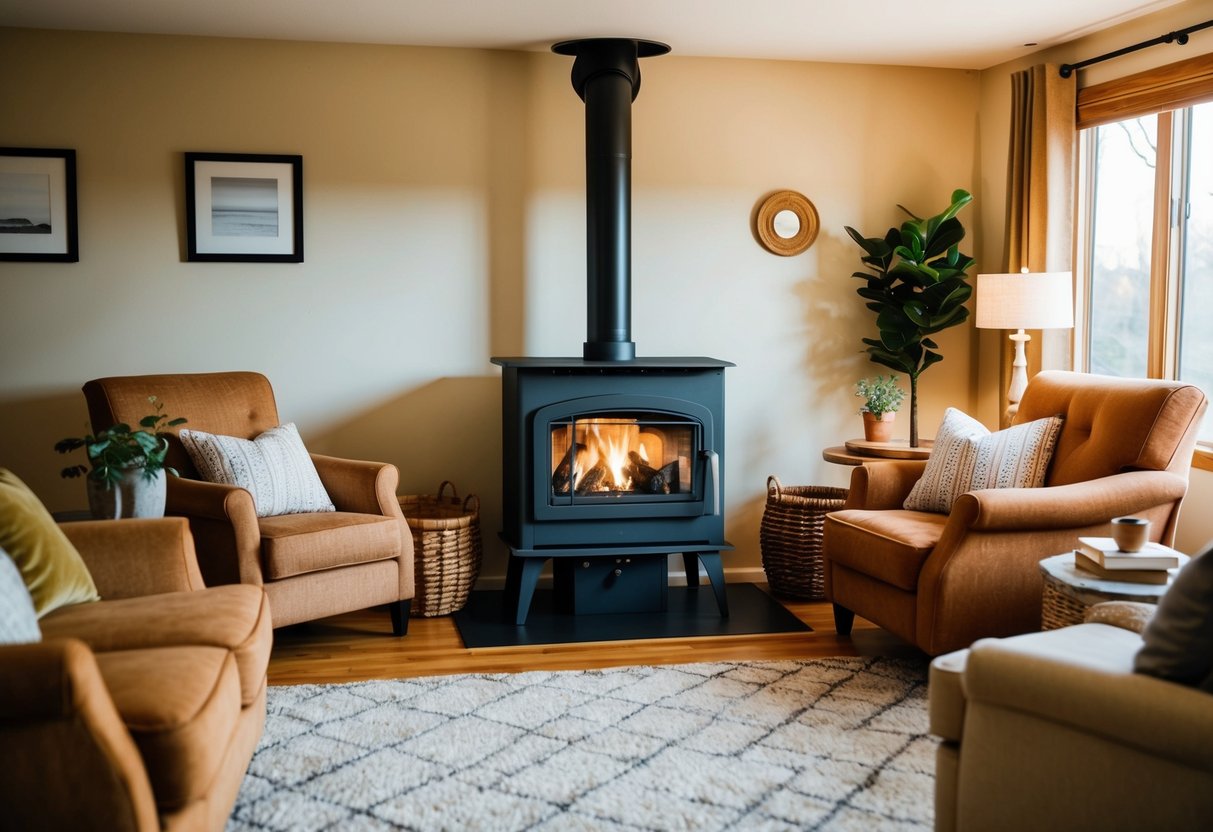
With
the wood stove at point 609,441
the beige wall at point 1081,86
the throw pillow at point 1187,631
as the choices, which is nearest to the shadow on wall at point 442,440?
the wood stove at point 609,441

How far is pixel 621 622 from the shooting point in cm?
411

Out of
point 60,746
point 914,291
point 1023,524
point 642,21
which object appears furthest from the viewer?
point 914,291

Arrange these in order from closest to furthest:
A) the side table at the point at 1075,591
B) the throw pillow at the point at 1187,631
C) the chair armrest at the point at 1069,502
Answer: the throw pillow at the point at 1187,631 → the side table at the point at 1075,591 → the chair armrest at the point at 1069,502

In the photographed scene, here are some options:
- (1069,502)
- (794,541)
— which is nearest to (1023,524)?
(1069,502)

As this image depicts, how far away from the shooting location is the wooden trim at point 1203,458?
3834 mm

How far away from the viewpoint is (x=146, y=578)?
2689 mm

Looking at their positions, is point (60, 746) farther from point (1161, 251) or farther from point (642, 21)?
point (1161, 251)

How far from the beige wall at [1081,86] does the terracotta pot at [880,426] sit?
1.93 feet

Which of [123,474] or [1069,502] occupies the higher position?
[123,474]

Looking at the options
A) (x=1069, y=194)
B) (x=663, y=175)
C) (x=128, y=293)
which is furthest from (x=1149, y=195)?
(x=128, y=293)

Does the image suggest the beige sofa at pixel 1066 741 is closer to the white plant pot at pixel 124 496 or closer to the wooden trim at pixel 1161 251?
the white plant pot at pixel 124 496

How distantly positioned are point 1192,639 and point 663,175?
10.7ft

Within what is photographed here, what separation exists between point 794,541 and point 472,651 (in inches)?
55.7

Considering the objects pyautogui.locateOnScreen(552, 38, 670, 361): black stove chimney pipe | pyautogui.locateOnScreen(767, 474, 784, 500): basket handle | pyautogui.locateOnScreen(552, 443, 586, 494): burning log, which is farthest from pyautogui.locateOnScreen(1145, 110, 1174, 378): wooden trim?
pyautogui.locateOnScreen(552, 443, 586, 494): burning log
